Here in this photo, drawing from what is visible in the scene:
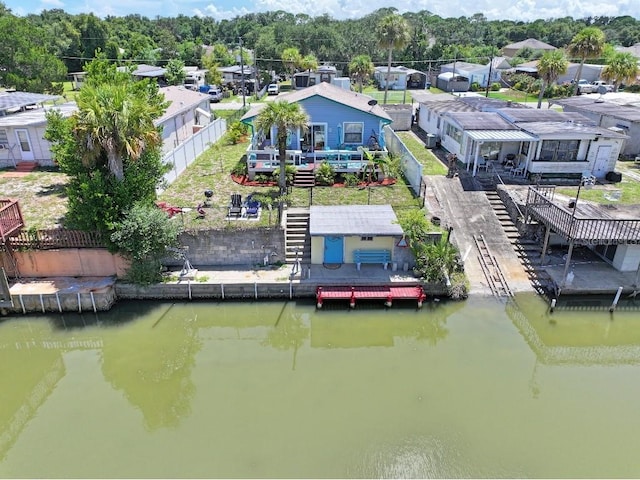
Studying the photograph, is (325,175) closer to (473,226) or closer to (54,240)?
(473,226)

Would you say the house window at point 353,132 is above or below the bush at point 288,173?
above

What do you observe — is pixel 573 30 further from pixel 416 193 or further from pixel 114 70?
pixel 114 70

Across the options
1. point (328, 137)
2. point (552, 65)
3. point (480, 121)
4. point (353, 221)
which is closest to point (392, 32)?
point (552, 65)

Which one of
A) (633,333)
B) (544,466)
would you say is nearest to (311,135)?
(633,333)

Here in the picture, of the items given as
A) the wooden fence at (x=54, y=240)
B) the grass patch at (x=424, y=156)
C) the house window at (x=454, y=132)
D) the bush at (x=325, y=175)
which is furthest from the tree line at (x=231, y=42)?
the wooden fence at (x=54, y=240)

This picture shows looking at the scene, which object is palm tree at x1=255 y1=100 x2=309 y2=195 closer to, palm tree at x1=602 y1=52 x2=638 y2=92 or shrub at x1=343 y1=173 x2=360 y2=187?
shrub at x1=343 y1=173 x2=360 y2=187


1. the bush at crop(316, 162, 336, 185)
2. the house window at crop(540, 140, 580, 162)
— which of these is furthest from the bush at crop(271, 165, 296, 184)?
the house window at crop(540, 140, 580, 162)

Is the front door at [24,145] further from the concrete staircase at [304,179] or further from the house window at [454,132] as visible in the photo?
the house window at [454,132]
